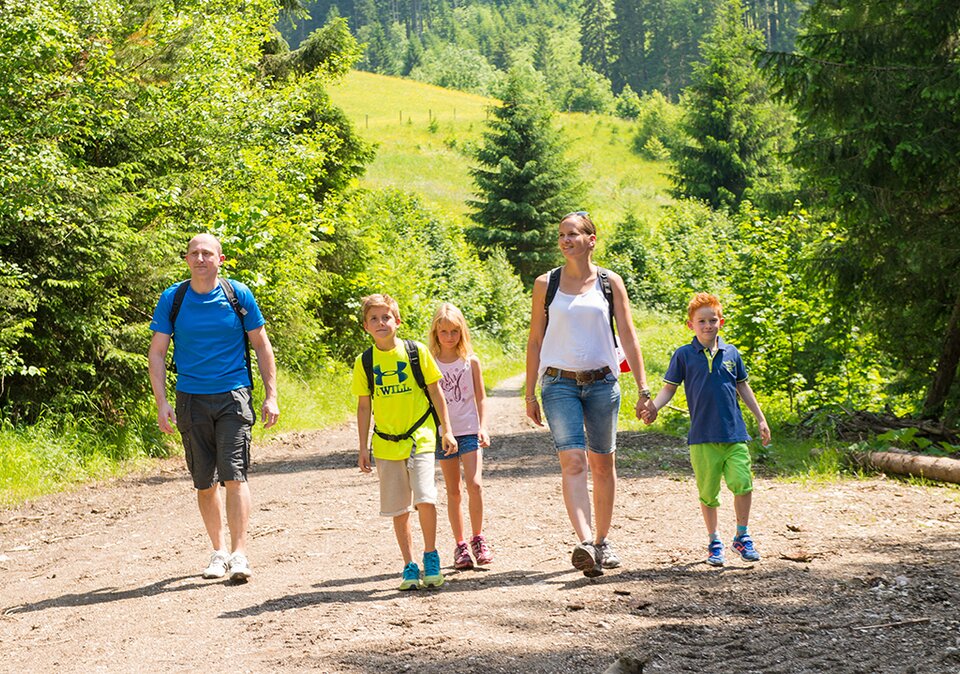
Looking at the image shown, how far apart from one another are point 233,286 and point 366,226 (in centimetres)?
1855

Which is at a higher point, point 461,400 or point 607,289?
point 607,289

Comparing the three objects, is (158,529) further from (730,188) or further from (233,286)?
(730,188)

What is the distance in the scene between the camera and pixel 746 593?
19.1 ft

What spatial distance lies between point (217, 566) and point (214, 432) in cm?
89

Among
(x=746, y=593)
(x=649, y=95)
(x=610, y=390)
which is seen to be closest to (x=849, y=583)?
(x=746, y=593)

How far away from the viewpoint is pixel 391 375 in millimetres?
6566

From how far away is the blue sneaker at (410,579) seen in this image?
6293 mm

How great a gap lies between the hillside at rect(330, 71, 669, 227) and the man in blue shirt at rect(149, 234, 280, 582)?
52.4 metres

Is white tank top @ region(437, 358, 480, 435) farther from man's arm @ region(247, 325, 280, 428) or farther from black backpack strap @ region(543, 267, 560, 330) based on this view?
man's arm @ region(247, 325, 280, 428)

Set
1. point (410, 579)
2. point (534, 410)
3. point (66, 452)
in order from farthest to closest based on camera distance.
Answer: point (66, 452), point (534, 410), point (410, 579)

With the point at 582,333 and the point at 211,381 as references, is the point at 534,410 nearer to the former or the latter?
the point at 582,333

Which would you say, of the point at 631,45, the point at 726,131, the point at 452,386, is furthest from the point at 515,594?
the point at 631,45

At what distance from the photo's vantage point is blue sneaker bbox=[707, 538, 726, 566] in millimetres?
6547

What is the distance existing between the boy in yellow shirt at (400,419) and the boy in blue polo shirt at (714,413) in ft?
4.58
